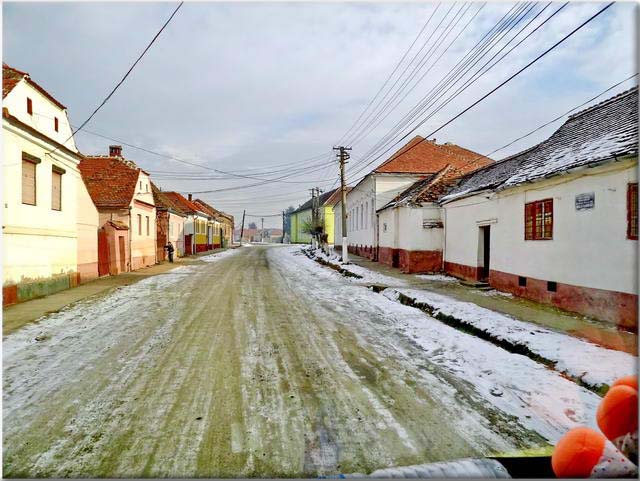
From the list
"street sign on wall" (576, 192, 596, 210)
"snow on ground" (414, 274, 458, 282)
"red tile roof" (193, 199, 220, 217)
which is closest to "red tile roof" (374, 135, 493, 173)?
"snow on ground" (414, 274, 458, 282)

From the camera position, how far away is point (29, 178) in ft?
32.6

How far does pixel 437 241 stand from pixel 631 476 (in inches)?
617

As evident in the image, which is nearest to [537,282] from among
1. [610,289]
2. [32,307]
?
[610,289]

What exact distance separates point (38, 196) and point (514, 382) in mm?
12053

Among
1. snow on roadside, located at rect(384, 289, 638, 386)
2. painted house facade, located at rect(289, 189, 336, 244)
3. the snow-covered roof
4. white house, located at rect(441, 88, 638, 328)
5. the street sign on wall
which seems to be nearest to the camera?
snow on roadside, located at rect(384, 289, 638, 386)

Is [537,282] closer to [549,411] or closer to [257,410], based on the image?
[549,411]

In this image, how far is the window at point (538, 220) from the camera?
9.17 metres

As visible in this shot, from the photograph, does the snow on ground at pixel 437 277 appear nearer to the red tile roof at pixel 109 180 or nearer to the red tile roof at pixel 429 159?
the red tile roof at pixel 429 159

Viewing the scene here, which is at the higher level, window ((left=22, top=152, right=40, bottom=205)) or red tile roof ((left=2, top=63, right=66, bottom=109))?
red tile roof ((left=2, top=63, right=66, bottom=109))

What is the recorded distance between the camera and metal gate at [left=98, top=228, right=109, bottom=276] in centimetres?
1534

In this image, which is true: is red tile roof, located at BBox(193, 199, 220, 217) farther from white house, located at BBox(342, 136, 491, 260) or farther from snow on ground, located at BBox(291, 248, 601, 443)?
snow on ground, located at BBox(291, 248, 601, 443)

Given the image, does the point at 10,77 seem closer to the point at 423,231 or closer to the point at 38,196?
the point at 38,196

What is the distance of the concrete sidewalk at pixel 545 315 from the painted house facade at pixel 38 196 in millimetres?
11073

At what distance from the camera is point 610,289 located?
712 cm
